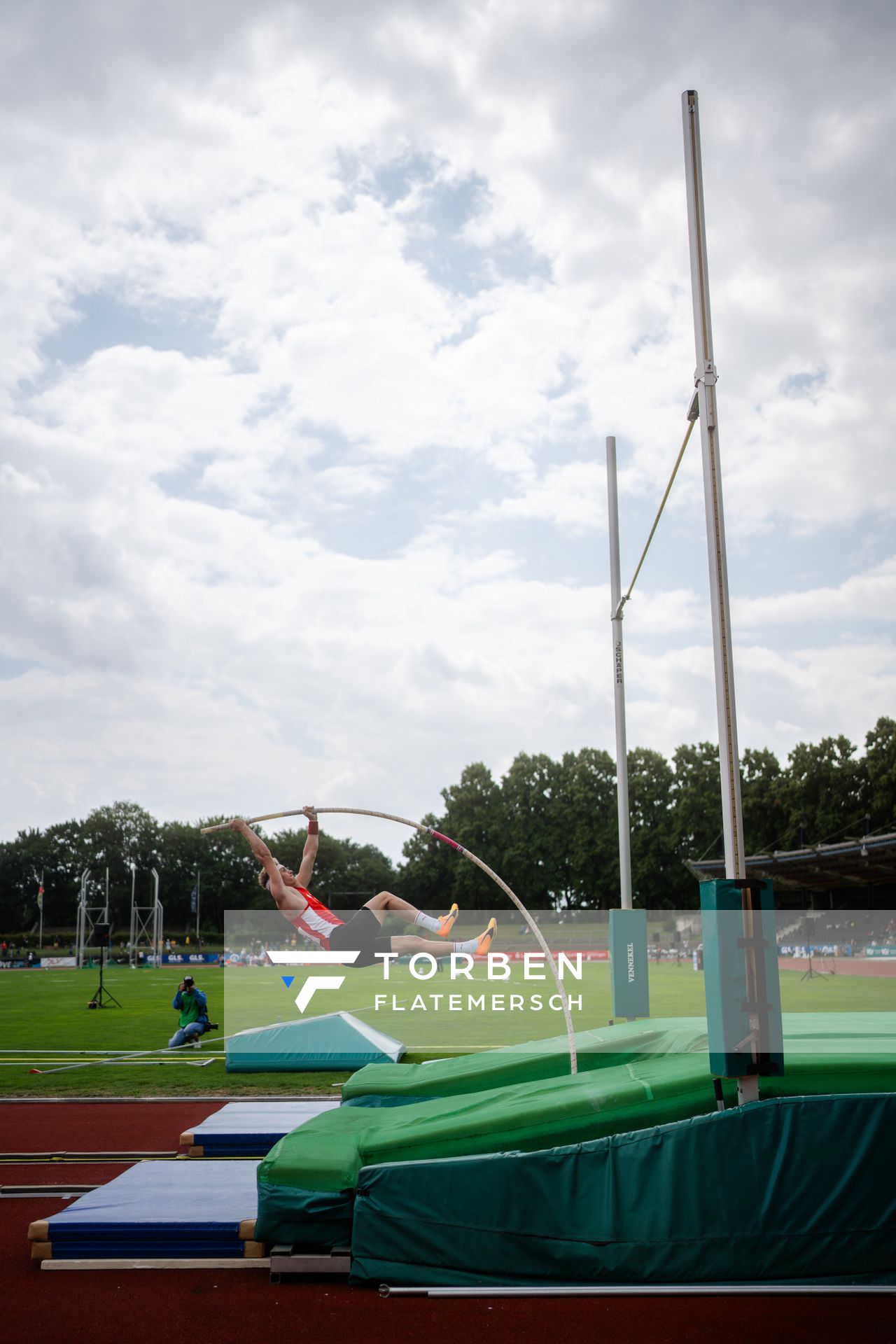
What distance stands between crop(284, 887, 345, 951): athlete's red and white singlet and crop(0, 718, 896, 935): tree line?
127 ft

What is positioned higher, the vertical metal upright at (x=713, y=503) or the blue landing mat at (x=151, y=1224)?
the vertical metal upright at (x=713, y=503)

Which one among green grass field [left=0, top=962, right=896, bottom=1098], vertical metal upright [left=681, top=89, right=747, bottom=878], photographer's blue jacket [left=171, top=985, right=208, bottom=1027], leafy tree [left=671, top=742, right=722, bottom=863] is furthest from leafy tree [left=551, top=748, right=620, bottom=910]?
vertical metal upright [left=681, top=89, right=747, bottom=878]

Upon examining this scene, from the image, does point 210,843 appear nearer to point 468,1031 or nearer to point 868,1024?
point 468,1031

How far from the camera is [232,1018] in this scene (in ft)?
65.5

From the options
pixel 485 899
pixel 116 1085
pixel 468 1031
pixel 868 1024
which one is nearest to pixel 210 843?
pixel 485 899

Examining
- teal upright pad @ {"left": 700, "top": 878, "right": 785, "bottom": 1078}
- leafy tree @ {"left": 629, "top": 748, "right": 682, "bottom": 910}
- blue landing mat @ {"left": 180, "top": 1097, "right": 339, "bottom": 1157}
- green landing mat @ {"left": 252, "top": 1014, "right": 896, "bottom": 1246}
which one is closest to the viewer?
teal upright pad @ {"left": 700, "top": 878, "right": 785, "bottom": 1078}

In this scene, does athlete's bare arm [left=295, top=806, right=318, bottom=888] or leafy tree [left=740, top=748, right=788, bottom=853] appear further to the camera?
leafy tree [left=740, top=748, right=788, bottom=853]

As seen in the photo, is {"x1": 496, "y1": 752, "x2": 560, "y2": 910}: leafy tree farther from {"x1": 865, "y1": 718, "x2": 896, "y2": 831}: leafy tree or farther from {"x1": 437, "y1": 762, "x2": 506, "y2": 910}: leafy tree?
{"x1": 865, "y1": 718, "x2": 896, "y2": 831}: leafy tree

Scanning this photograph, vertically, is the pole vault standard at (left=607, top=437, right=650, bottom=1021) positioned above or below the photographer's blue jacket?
above

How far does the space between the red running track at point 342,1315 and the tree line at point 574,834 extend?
1690 inches

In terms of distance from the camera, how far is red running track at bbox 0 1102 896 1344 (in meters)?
4.09

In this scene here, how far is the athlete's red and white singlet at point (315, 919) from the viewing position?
344 inches

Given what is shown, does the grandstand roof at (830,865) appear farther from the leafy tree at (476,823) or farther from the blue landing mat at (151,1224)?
the blue landing mat at (151,1224)

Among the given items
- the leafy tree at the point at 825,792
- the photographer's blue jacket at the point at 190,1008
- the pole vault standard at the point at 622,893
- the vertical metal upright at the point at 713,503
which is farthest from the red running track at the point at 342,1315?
the leafy tree at the point at 825,792
